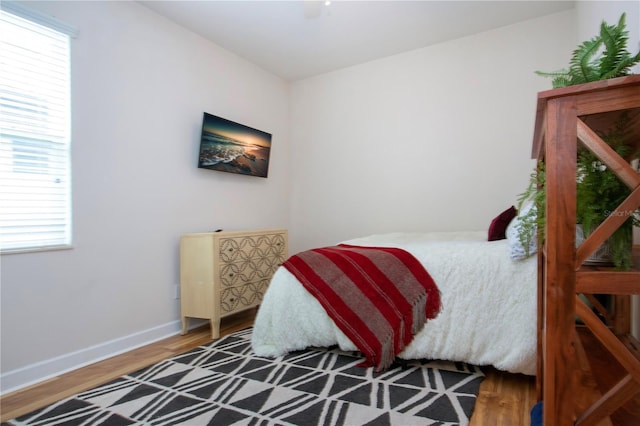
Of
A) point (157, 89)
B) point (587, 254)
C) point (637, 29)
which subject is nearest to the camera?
point (587, 254)

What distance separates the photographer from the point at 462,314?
73.8 inches

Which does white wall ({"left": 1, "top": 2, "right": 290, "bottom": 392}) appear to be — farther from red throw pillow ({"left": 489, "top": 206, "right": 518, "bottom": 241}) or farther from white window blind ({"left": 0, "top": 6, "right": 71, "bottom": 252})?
red throw pillow ({"left": 489, "top": 206, "right": 518, "bottom": 241})

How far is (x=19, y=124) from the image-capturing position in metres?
2.03

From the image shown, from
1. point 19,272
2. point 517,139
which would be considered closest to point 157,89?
point 19,272

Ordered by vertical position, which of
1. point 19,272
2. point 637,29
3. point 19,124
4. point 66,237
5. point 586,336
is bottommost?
point 586,336

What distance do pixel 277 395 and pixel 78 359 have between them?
1.43m

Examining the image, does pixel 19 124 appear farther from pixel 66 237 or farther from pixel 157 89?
pixel 157 89

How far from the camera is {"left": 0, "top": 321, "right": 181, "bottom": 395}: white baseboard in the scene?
6.30 ft

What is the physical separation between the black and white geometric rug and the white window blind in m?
1.00

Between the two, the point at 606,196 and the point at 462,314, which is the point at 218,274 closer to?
the point at 462,314

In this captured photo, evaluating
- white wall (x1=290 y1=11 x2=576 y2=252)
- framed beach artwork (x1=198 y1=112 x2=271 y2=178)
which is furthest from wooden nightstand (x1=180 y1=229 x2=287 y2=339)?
white wall (x1=290 y1=11 x2=576 y2=252)

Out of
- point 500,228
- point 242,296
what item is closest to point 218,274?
point 242,296

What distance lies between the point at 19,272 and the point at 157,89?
5.28 ft

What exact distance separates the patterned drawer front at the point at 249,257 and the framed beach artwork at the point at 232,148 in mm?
795
